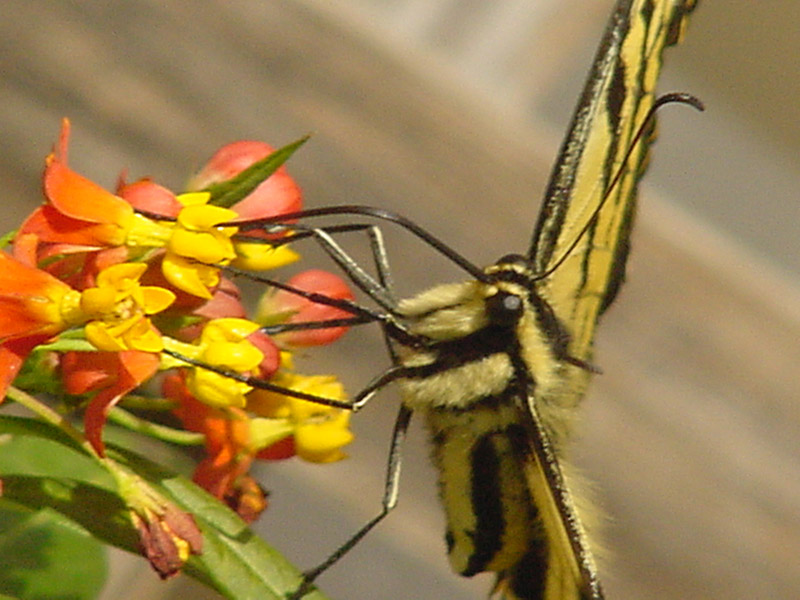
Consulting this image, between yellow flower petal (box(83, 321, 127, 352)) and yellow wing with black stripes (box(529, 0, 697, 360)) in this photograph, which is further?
yellow wing with black stripes (box(529, 0, 697, 360))

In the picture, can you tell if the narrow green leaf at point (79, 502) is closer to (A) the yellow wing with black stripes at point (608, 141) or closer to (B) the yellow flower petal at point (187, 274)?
(B) the yellow flower petal at point (187, 274)

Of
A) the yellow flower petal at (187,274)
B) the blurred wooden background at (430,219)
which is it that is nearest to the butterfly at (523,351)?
the yellow flower petal at (187,274)

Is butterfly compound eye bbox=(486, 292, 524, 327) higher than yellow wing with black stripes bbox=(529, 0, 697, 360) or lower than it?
lower

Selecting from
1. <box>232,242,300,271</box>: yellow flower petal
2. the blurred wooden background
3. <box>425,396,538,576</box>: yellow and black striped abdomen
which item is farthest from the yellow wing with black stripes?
the blurred wooden background

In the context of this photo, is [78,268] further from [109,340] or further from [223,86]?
[223,86]

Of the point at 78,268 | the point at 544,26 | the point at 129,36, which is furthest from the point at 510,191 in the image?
the point at 78,268

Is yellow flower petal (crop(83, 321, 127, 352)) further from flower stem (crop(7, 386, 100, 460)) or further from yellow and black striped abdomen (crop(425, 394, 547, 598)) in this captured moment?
yellow and black striped abdomen (crop(425, 394, 547, 598))
